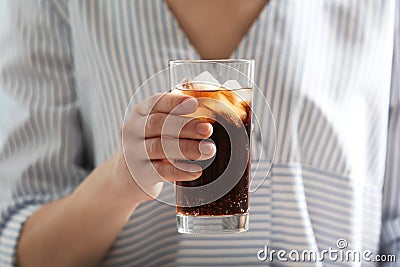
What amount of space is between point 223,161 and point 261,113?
14.8 inches

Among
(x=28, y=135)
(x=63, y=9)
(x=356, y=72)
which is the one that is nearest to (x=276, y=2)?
(x=356, y=72)

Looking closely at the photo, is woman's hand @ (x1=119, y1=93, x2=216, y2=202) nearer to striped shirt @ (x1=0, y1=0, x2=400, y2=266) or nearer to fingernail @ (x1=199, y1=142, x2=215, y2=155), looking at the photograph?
fingernail @ (x1=199, y1=142, x2=215, y2=155)

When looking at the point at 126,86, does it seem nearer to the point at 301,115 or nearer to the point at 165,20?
the point at 165,20

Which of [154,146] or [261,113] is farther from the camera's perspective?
[261,113]

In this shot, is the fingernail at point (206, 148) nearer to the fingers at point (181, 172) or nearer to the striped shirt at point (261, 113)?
the fingers at point (181, 172)

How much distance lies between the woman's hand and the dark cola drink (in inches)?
0.6

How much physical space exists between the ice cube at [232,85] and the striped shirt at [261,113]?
1.13ft

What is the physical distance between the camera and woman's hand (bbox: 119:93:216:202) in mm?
688

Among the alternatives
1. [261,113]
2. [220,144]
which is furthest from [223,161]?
[261,113]

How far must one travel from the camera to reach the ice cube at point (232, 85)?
719mm

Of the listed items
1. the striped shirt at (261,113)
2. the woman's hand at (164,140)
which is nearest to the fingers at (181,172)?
the woman's hand at (164,140)

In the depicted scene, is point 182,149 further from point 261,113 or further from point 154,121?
point 261,113

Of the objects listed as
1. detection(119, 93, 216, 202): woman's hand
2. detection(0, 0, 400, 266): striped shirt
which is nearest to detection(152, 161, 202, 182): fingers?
detection(119, 93, 216, 202): woman's hand

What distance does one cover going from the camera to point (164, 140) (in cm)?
72
